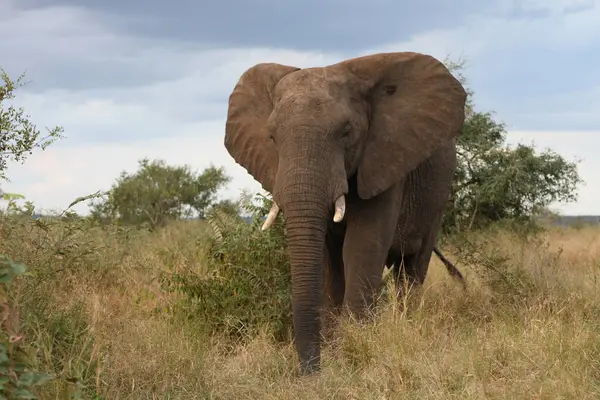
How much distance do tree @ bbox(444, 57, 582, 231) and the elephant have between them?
8745 mm

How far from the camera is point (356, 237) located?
23.4ft

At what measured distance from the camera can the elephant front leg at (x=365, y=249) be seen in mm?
7102

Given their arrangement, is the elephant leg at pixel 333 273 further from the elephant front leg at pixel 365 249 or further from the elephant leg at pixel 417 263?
the elephant leg at pixel 417 263

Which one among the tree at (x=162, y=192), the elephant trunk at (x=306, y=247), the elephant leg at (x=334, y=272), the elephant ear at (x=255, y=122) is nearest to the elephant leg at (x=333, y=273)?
the elephant leg at (x=334, y=272)

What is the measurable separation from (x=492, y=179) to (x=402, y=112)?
1028 cm

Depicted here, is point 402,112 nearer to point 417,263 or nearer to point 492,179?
point 417,263

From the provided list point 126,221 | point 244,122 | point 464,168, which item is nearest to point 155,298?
point 244,122

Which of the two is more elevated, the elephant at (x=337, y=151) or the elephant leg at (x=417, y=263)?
the elephant at (x=337, y=151)

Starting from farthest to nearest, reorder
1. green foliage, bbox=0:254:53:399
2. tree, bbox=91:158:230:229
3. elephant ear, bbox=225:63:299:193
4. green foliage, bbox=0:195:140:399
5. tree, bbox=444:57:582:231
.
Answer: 1. tree, bbox=91:158:230:229
2. tree, bbox=444:57:582:231
3. elephant ear, bbox=225:63:299:193
4. green foliage, bbox=0:195:140:399
5. green foliage, bbox=0:254:53:399

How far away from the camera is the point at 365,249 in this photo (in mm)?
7105

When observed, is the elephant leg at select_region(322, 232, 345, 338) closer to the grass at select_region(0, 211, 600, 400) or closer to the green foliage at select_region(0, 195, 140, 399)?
the grass at select_region(0, 211, 600, 400)

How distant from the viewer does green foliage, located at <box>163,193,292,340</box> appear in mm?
8023

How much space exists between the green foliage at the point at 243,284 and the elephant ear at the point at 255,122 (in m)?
1.12

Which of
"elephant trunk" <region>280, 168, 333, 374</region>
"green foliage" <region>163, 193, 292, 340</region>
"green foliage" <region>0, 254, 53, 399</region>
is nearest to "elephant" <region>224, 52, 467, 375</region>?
"elephant trunk" <region>280, 168, 333, 374</region>
